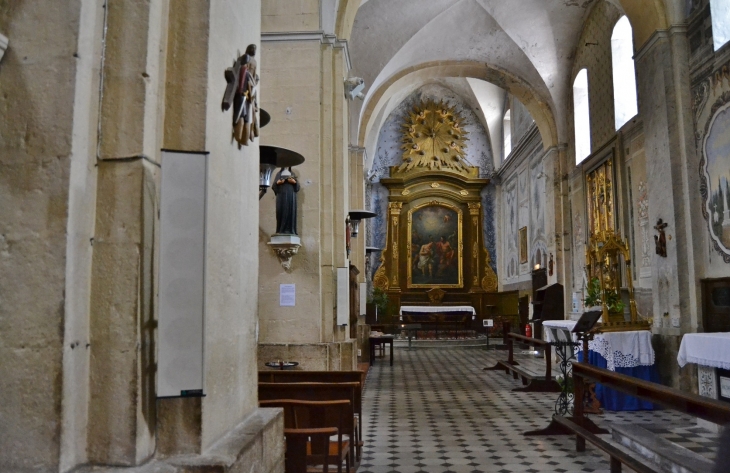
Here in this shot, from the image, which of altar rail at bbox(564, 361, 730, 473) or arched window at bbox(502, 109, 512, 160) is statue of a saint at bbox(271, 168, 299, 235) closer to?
altar rail at bbox(564, 361, 730, 473)

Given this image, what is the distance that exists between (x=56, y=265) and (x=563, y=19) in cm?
1311

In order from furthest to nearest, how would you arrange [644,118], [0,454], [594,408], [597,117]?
1. [597,117]
2. [644,118]
3. [594,408]
4. [0,454]

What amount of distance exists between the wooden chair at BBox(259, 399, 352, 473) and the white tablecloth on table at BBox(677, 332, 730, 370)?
3.61 metres

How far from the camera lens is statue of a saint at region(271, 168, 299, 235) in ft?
22.9

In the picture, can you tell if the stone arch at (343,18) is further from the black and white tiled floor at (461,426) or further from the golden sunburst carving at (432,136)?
the golden sunburst carving at (432,136)

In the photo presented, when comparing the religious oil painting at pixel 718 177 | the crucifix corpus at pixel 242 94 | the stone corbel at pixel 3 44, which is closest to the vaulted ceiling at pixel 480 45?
the religious oil painting at pixel 718 177

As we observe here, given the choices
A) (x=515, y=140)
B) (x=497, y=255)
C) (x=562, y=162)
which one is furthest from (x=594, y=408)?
(x=497, y=255)

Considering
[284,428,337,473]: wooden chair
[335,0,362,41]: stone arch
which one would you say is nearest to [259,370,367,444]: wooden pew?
[284,428,337,473]: wooden chair

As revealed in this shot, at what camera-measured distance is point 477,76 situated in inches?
632

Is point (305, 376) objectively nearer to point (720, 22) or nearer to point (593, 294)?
point (593, 294)

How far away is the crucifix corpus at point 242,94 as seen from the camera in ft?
8.20

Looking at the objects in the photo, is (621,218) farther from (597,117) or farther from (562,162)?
(562,162)

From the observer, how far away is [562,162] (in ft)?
46.8

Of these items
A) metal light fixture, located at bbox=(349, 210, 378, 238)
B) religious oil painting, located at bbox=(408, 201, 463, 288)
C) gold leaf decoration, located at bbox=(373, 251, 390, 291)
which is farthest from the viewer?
religious oil painting, located at bbox=(408, 201, 463, 288)
